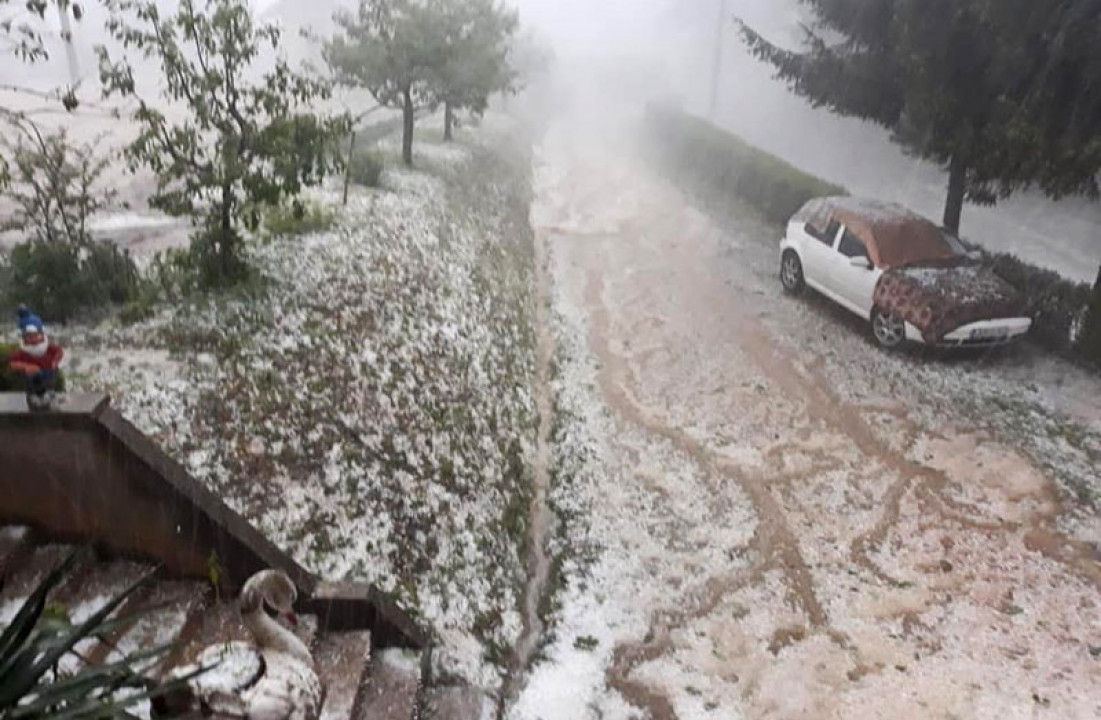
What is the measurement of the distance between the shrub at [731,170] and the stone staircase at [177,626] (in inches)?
577

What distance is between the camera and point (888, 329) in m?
11.2

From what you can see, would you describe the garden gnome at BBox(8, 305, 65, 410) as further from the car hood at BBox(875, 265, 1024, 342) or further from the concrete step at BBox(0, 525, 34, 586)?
the car hood at BBox(875, 265, 1024, 342)

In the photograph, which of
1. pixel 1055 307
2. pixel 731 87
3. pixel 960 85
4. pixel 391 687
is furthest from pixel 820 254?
pixel 731 87

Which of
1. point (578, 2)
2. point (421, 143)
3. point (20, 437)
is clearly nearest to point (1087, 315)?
point (20, 437)

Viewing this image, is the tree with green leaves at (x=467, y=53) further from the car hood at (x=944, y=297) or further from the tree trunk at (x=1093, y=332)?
the tree trunk at (x=1093, y=332)

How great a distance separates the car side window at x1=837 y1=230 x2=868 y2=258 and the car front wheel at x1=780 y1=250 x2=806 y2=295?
3.84ft

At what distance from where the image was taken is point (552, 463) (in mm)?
8633

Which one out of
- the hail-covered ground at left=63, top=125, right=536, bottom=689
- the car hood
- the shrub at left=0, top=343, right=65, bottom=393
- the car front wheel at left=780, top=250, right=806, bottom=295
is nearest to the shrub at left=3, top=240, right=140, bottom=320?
the hail-covered ground at left=63, top=125, right=536, bottom=689

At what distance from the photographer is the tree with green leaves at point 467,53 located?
15.7 metres

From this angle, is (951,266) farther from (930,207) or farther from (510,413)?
(930,207)

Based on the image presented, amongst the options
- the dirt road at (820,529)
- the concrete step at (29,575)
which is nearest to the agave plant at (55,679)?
the concrete step at (29,575)

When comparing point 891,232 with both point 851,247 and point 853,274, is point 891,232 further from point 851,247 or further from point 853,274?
point 853,274

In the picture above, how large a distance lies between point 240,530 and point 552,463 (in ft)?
14.8

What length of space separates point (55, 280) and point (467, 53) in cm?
1125
